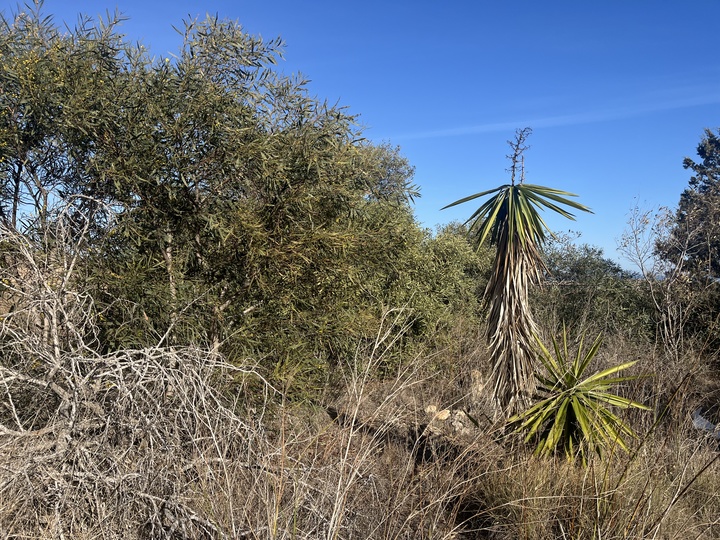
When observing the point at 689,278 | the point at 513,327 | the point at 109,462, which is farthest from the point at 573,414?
the point at 689,278

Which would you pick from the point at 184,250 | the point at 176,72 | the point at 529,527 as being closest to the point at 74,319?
the point at 184,250

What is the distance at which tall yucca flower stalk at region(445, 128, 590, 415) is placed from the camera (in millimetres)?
6645

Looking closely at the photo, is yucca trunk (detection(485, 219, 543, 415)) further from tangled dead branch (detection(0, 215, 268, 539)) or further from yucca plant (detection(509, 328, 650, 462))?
tangled dead branch (detection(0, 215, 268, 539))

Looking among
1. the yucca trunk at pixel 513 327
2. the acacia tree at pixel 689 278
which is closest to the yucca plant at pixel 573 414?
the yucca trunk at pixel 513 327

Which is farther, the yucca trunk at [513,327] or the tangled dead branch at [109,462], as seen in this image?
the yucca trunk at [513,327]

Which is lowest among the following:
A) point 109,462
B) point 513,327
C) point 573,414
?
point 109,462

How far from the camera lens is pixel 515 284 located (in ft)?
21.9

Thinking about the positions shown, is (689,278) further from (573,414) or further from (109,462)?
(109,462)

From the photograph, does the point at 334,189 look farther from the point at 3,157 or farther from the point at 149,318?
the point at 3,157

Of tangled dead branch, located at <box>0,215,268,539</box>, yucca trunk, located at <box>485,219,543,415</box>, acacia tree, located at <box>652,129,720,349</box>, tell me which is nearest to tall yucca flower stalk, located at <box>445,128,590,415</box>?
yucca trunk, located at <box>485,219,543,415</box>

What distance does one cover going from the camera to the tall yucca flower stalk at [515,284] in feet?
21.8

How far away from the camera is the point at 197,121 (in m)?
5.61

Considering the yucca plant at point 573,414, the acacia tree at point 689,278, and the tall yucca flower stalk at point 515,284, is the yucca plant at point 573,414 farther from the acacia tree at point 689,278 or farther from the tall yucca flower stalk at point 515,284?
the acacia tree at point 689,278

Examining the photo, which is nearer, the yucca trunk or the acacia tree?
the yucca trunk
